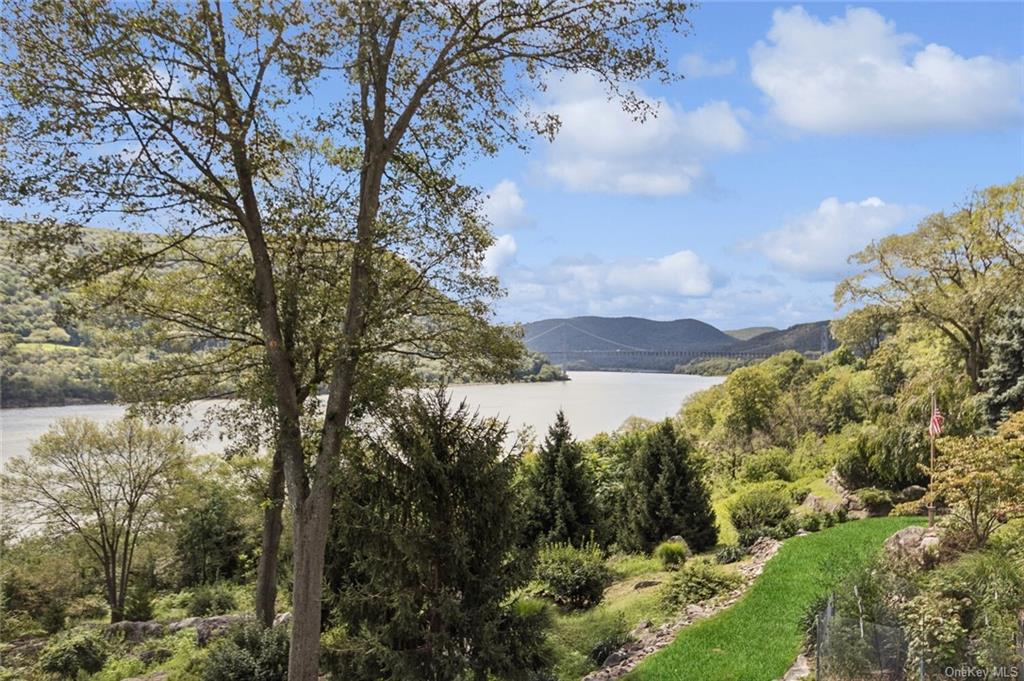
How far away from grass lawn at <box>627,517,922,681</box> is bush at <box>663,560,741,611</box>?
0.83m

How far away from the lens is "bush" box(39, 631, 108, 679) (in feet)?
54.0

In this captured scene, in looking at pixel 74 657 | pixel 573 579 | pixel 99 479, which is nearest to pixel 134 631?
pixel 74 657

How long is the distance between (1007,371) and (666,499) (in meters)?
10.5

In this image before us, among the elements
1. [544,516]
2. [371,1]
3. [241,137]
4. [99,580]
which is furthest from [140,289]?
[99,580]

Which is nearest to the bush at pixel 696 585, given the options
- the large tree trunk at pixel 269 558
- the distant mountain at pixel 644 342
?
the large tree trunk at pixel 269 558

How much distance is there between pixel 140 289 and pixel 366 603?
4.88 meters

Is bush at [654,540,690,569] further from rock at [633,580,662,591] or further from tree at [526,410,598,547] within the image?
tree at [526,410,598,547]

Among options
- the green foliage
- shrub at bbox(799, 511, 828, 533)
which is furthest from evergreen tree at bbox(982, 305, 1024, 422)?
the green foliage

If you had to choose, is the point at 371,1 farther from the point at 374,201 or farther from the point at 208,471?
the point at 208,471

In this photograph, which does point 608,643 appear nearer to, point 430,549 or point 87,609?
point 430,549

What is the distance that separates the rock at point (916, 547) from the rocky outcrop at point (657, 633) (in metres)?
3.14

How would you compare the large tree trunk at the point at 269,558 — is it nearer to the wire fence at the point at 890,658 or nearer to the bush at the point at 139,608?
the wire fence at the point at 890,658

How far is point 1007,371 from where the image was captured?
19.6 m

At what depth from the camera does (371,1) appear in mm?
7473
